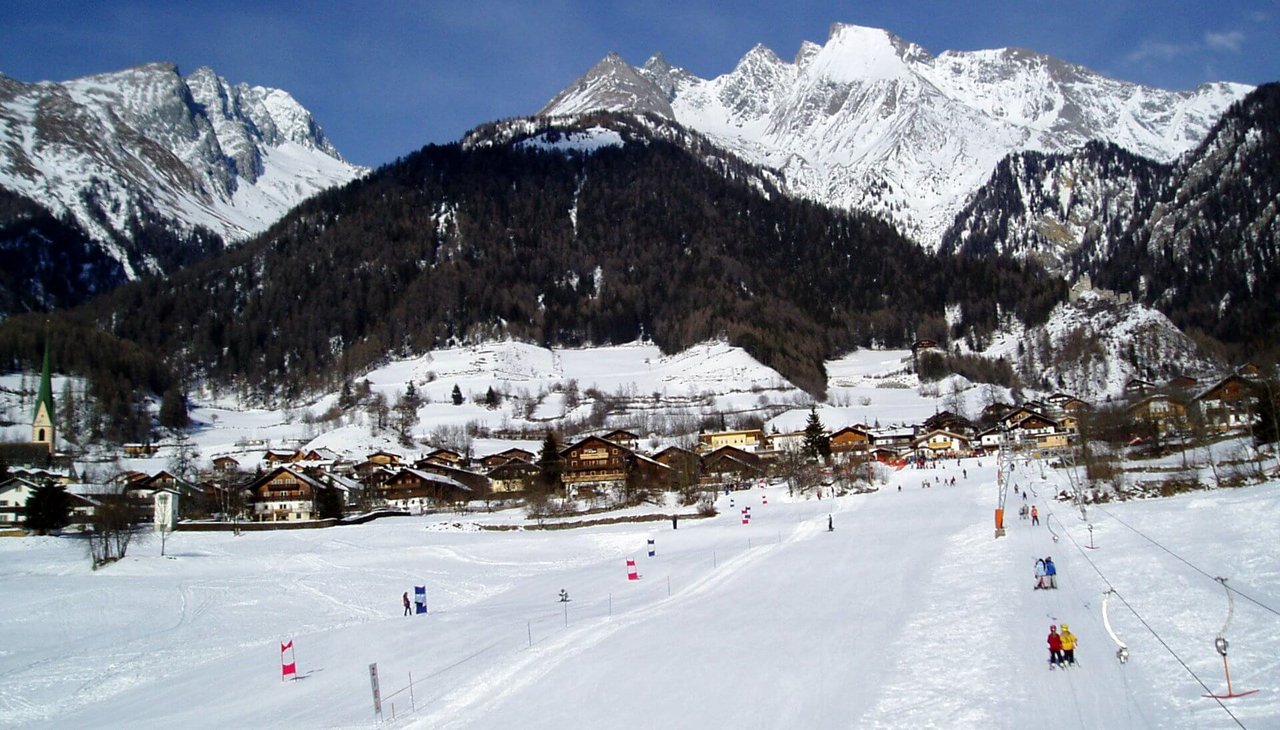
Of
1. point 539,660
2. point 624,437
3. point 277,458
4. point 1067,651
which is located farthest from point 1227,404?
point 277,458

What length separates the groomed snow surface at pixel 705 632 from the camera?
15.7m

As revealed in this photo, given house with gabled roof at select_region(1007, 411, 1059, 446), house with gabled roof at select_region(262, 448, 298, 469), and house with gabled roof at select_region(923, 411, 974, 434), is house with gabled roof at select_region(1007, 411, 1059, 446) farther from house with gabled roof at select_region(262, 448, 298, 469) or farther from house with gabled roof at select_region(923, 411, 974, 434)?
house with gabled roof at select_region(262, 448, 298, 469)

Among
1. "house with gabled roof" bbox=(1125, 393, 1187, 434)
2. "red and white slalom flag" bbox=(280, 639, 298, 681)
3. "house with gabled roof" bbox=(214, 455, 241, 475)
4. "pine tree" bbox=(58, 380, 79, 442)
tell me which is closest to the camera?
"red and white slalom flag" bbox=(280, 639, 298, 681)

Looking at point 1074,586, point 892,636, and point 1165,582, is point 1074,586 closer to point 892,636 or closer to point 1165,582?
point 1165,582

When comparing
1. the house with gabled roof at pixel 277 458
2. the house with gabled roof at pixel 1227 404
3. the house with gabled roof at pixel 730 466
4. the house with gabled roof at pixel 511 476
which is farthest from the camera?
the house with gabled roof at pixel 277 458

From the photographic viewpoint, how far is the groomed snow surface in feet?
51.5

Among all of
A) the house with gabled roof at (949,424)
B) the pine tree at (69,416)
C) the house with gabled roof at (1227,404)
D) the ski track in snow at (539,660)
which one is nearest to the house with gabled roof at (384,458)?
the pine tree at (69,416)

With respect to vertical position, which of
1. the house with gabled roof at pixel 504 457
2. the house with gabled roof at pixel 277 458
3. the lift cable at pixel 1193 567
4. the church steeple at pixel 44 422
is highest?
the church steeple at pixel 44 422

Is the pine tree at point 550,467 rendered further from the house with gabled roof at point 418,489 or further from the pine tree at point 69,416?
the pine tree at point 69,416

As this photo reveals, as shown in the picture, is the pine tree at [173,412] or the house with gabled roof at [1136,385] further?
the pine tree at [173,412]

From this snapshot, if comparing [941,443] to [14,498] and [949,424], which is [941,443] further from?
[14,498]

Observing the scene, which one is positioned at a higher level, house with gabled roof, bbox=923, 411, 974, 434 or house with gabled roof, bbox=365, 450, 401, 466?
house with gabled roof, bbox=365, 450, 401, 466

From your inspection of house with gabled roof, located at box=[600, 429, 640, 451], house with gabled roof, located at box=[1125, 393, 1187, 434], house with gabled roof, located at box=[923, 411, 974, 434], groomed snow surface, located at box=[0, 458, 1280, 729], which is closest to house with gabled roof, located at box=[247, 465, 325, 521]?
groomed snow surface, located at box=[0, 458, 1280, 729]

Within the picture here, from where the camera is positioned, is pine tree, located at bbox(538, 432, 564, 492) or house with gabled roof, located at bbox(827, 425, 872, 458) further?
house with gabled roof, located at bbox(827, 425, 872, 458)
